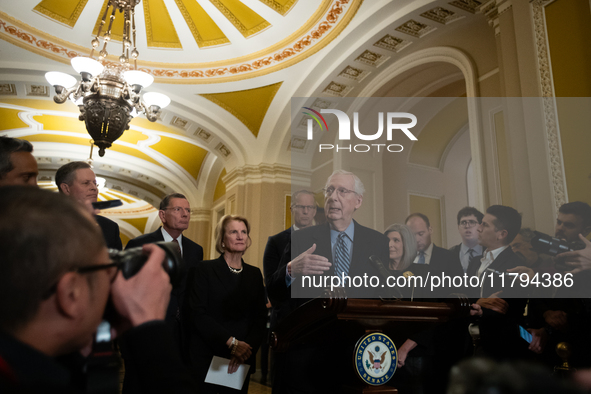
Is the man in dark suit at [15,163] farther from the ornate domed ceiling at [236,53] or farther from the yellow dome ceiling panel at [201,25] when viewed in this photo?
the yellow dome ceiling panel at [201,25]

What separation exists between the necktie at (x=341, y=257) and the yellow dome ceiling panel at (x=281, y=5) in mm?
5016

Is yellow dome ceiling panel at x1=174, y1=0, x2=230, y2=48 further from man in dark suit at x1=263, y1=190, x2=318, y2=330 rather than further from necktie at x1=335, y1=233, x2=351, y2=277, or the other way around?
necktie at x1=335, y1=233, x2=351, y2=277

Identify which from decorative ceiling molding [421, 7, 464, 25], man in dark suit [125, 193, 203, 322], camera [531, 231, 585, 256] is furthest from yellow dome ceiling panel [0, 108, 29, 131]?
camera [531, 231, 585, 256]

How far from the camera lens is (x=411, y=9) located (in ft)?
17.6

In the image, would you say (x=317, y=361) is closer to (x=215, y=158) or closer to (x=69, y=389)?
(x=69, y=389)

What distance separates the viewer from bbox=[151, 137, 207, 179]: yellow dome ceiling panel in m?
10.8

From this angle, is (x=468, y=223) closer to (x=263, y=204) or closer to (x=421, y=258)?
(x=421, y=258)

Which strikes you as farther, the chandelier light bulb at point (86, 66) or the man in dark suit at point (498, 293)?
the chandelier light bulb at point (86, 66)

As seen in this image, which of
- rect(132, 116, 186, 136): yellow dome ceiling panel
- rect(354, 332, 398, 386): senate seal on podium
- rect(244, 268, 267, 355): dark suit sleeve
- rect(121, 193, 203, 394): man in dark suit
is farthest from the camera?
rect(132, 116, 186, 136): yellow dome ceiling panel

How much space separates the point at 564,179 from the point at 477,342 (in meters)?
1.71

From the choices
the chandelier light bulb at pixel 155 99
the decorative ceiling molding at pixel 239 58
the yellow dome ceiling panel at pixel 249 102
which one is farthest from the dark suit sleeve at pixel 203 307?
the yellow dome ceiling panel at pixel 249 102

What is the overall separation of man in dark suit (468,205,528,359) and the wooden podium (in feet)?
1.28

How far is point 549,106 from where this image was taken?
350cm

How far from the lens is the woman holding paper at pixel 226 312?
8.28 ft
